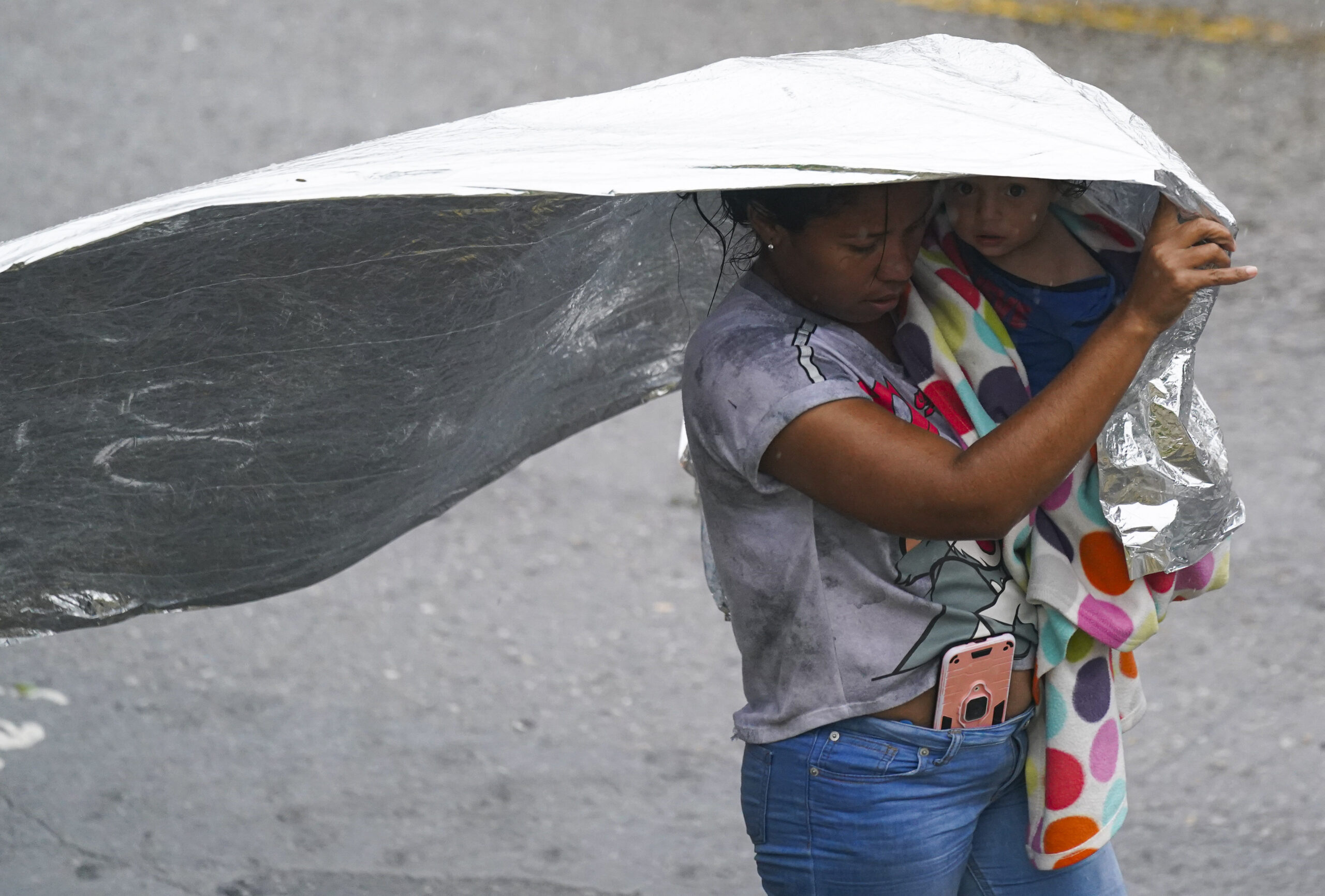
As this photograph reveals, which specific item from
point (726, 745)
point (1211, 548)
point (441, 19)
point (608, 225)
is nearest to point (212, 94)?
point (441, 19)

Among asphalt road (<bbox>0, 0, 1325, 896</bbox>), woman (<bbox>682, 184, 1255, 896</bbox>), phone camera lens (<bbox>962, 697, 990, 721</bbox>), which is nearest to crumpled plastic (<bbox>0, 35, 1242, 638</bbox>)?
woman (<bbox>682, 184, 1255, 896</bbox>)

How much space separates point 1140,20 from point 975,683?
6.68 metres

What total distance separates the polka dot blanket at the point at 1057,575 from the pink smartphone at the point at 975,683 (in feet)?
0.23

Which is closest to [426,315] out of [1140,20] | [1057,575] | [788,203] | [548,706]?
[788,203]

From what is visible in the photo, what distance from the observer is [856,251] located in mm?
1708

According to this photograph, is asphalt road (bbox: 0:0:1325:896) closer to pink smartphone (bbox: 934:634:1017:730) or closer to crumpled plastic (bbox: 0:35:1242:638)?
crumpled plastic (bbox: 0:35:1242:638)

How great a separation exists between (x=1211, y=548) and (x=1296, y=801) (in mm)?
1908

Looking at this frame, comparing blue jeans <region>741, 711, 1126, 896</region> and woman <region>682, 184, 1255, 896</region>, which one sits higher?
woman <region>682, 184, 1255, 896</region>

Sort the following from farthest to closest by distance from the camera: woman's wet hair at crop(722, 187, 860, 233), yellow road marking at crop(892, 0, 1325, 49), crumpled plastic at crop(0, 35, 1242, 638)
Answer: yellow road marking at crop(892, 0, 1325, 49) → woman's wet hair at crop(722, 187, 860, 233) → crumpled plastic at crop(0, 35, 1242, 638)

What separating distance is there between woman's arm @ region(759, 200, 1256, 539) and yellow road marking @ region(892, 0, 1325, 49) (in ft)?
21.2

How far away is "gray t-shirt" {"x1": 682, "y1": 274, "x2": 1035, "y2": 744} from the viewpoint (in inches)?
68.2

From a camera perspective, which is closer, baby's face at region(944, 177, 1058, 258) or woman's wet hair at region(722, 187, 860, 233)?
woman's wet hair at region(722, 187, 860, 233)

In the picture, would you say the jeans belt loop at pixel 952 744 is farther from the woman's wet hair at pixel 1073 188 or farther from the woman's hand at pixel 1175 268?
the woman's wet hair at pixel 1073 188

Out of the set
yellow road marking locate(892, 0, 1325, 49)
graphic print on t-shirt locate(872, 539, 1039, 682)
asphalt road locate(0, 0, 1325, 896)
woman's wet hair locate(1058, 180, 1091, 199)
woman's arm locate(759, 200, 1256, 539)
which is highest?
yellow road marking locate(892, 0, 1325, 49)
